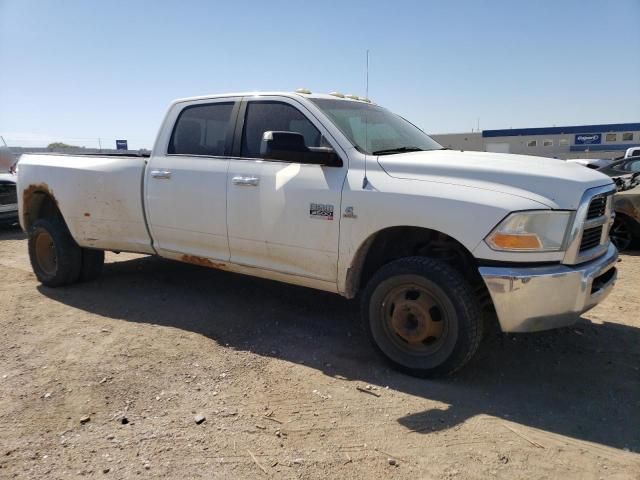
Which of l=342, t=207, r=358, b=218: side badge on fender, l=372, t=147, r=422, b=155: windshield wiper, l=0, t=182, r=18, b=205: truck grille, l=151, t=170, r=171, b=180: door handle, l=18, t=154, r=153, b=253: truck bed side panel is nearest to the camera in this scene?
l=342, t=207, r=358, b=218: side badge on fender

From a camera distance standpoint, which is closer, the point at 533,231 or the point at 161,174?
the point at 533,231

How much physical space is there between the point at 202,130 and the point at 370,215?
81.7 inches

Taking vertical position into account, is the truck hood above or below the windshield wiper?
below

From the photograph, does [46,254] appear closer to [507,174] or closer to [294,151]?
[294,151]

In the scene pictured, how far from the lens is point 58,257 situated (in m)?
5.65

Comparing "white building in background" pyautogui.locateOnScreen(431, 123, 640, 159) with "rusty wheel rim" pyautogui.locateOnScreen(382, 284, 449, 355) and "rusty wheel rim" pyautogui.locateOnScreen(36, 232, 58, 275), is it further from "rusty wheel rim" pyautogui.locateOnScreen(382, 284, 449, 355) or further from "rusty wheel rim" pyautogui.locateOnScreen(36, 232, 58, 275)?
"rusty wheel rim" pyautogui.locateOnScreen(382, 284, 449, 355)

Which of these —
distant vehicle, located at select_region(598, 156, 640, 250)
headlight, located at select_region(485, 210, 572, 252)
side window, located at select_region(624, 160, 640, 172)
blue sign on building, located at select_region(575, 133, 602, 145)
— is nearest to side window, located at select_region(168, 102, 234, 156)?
headlight, located at select_region(485, 210, 572, 252)

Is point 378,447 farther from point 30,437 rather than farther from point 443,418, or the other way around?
point 30,437

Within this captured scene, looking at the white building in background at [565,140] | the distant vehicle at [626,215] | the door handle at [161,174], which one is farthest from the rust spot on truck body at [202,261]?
the white building in background at [565,140]

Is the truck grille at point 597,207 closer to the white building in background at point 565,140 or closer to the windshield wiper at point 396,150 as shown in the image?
the windshield wiper at point 396,150

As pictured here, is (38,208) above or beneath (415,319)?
above

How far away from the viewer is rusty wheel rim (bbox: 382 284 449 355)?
3480 millimetres

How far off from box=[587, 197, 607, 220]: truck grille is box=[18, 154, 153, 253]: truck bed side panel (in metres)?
3.80

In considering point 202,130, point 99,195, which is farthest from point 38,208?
point 202,130
